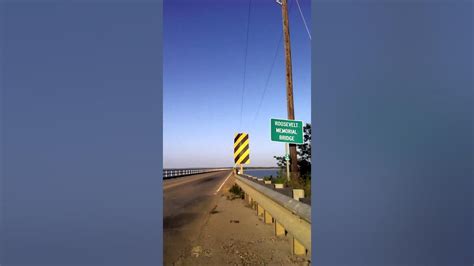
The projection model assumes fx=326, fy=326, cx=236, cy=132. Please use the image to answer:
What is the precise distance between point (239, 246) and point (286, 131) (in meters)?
3.70

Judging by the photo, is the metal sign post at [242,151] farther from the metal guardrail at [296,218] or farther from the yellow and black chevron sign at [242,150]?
the metal guardrail at [296,218]

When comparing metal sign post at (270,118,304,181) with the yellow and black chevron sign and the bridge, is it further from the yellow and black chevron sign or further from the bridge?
the yellow and black chevron sign

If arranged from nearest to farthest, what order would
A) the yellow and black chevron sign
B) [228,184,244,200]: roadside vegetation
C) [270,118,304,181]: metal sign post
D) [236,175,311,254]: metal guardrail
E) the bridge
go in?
[236,175,311,254]: metal guardrail
the bridge
[270,118,304,181]: metal sign post
the yellow and black chevron sign
[228,184,244,200]: roadside vegetation

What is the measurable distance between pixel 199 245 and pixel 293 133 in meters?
3.98

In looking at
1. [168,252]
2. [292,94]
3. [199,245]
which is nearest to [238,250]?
[199,245]

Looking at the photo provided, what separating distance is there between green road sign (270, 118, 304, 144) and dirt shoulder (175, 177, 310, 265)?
2.04 meters

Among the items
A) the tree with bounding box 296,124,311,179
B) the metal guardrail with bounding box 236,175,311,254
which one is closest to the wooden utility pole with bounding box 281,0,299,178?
the tree with bounding box 296,124,311,179

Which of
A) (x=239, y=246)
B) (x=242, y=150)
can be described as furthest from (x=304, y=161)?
(x=239, y=246)

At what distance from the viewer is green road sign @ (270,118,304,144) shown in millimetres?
7598

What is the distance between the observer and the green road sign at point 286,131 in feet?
24.9

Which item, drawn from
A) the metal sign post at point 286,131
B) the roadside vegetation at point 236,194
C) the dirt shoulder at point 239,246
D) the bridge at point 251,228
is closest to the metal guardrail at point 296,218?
the bridge at point 251,228

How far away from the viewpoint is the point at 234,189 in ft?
47.0

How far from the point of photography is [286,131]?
7.74 meters

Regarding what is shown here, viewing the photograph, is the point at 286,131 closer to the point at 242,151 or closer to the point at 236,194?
the point at 242,151
